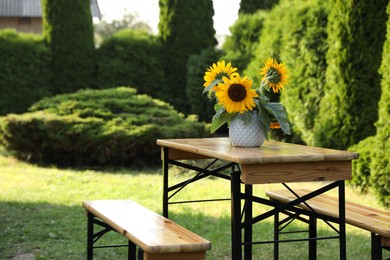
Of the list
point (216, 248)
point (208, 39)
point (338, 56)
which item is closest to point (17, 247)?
point (216, 248)

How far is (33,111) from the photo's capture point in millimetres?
11773

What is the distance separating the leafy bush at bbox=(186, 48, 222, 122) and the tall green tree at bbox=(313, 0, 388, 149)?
530 cm

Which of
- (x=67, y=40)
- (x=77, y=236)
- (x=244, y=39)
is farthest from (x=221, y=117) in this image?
(x=67, y=40)

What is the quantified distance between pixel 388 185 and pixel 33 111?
22.4 ft

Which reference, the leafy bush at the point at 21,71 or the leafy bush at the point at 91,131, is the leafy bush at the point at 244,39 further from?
the leafy bush at the point at 21,71

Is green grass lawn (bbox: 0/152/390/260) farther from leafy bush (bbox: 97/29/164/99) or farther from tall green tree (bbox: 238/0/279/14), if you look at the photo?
tall green tree (bbox: 238/0/279/14)

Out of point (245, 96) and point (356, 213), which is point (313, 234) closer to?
point (356, 213)

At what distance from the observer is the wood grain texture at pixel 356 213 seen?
3969 mm

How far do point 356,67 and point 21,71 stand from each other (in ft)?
25.3

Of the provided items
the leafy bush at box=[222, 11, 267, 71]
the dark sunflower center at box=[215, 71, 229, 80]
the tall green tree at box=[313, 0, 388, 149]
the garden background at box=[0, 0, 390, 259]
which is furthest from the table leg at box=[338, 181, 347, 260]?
the leafy bush at box=[222, 11, 267, 71]

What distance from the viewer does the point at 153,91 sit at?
14.9 metres

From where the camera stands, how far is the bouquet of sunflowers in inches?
156

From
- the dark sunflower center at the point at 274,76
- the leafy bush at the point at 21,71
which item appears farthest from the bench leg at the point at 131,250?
the leafy bush at the point at 21,71

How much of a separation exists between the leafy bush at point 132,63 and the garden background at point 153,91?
0.08 feet
